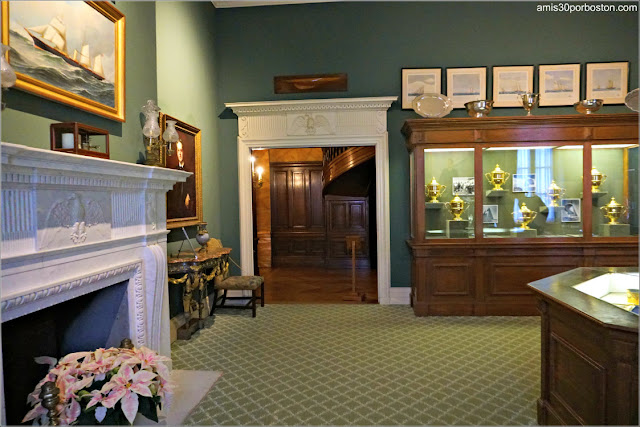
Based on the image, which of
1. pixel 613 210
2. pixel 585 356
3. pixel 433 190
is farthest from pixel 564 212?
pixel 585 356

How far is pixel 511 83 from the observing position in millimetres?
5570

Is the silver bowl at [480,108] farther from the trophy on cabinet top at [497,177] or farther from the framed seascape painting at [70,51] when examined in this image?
the framed seascape painting at [70,51]

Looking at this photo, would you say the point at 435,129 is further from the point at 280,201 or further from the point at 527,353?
the point at 280,201

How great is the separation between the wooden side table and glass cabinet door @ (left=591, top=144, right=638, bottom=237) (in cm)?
460

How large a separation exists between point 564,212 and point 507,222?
0.72 meters

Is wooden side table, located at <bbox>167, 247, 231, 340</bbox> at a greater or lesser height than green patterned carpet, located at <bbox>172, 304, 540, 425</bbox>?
greater

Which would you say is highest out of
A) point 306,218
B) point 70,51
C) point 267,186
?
point 70,51

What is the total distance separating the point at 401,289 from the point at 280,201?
14.7 feet

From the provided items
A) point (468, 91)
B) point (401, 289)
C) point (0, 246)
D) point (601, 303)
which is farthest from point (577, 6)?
point (0, 246)

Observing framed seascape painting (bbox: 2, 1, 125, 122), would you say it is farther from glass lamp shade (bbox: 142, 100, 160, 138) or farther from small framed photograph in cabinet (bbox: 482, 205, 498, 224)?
small framed photograph in cabinet (bbox: 482, 205, 498, 224)

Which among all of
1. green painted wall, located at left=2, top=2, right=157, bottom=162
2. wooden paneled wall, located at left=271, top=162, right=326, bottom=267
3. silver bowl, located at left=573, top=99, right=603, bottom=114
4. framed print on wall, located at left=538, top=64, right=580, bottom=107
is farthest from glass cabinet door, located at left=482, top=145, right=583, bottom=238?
wooden paneled wall, located at left=271, top=162, right=326, bottom=267

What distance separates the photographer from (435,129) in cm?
501

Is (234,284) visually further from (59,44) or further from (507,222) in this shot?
(507,222)

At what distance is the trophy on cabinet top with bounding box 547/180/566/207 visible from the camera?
17.3 ft
